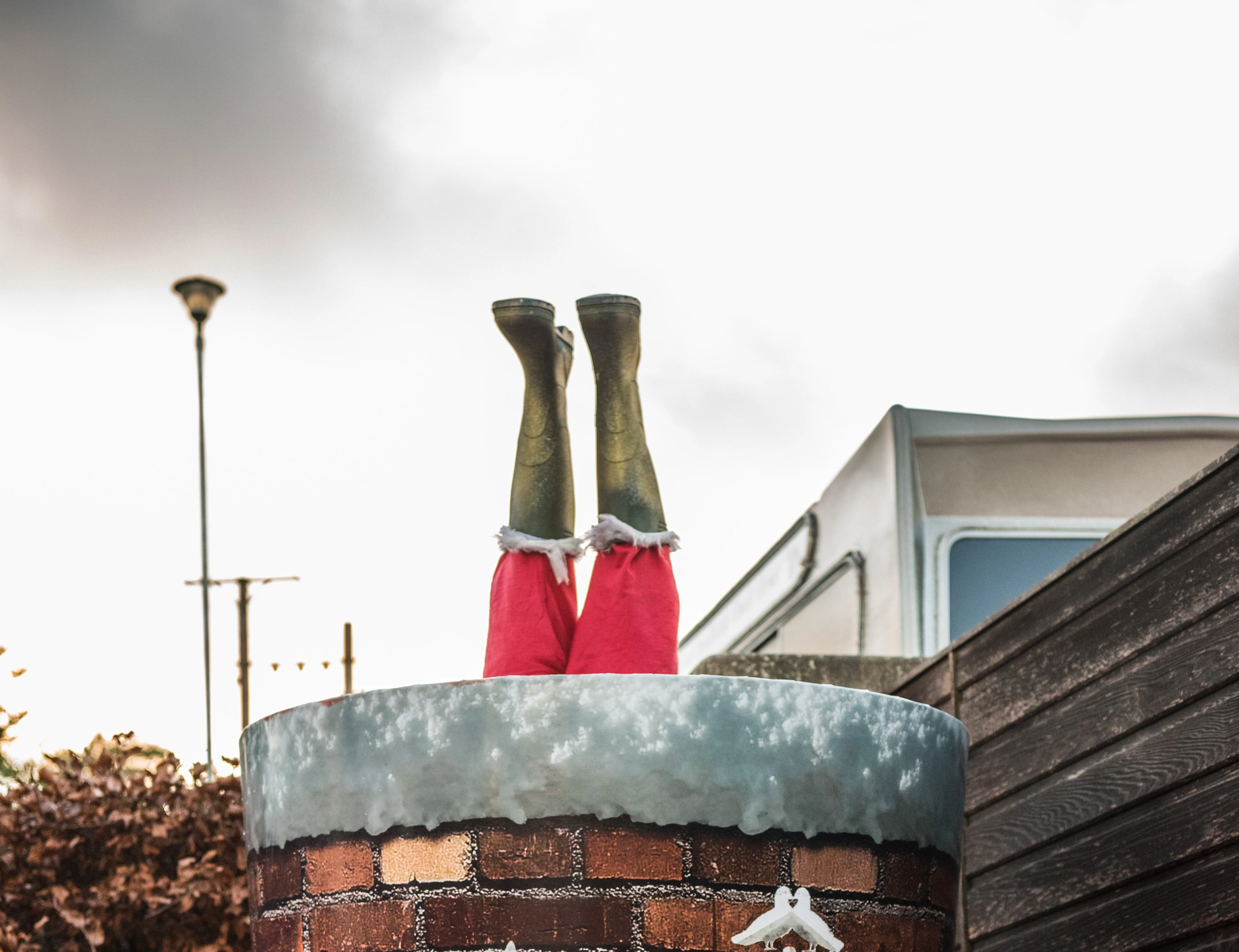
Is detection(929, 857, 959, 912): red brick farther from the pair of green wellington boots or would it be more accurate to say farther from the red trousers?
the pair of green wellington boots

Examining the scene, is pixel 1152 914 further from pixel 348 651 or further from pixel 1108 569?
pixel 348 651

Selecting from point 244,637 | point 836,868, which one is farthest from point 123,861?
point 244,637

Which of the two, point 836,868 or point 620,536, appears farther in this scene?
point 620,536

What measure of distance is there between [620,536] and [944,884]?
0.80m

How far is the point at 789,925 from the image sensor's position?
2.24m

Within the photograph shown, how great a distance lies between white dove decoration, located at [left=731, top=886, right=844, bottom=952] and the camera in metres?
2.23

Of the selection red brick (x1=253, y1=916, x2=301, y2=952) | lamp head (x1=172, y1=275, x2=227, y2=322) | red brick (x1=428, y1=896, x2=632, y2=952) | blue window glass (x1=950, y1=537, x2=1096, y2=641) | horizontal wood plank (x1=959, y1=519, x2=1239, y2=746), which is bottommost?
red brick (x1=253, y1=916, x2=301, y2=952)

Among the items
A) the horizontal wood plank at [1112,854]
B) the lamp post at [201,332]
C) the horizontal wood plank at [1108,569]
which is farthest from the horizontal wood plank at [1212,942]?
the lamp post at [201,332]

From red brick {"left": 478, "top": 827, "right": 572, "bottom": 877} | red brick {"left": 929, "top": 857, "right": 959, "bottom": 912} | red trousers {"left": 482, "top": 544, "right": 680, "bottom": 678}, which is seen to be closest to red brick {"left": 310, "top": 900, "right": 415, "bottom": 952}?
red brick {"left": 478, "top": 827, "right": 572, "bottom": 877}

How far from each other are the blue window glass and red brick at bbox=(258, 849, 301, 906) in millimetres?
3118

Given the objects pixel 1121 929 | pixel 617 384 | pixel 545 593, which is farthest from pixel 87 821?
pixel 1121 929

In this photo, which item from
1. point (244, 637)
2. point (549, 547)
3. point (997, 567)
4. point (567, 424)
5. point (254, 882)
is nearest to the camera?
point (254, 882)

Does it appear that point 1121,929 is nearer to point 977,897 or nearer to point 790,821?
point 977,897

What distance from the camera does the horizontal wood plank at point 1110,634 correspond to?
9.08 feet
